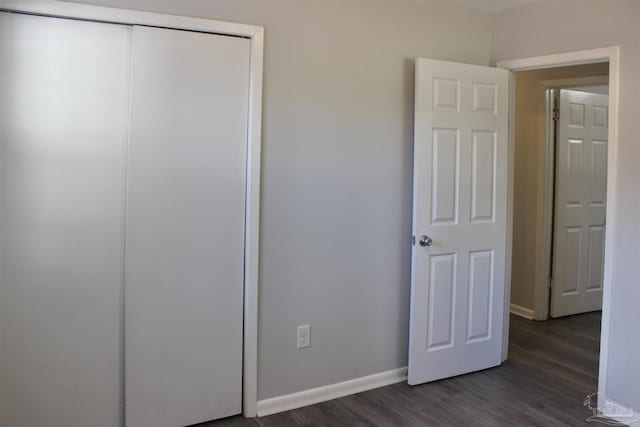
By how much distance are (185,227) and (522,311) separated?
3360 mm

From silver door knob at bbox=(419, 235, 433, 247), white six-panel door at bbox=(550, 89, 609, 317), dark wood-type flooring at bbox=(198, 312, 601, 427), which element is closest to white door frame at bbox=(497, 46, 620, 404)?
dark wood-type flooring at bbox=(198, 312, 601, 427)

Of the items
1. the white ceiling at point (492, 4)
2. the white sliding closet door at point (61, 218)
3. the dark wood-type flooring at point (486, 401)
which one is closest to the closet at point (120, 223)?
the white sliding closet door at point (61, 218)

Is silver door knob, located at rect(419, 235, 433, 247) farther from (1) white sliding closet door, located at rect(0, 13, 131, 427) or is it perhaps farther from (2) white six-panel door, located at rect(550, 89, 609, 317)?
(2) white six-panel door, located at rect(550, 89, 609, 317)

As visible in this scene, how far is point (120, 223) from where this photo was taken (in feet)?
7.48

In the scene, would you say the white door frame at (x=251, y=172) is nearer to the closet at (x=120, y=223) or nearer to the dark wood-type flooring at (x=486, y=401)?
the closet at (x=120, y=223)

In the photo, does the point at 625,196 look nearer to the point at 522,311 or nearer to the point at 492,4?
the point at 492,4

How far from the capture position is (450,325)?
3.07 metres

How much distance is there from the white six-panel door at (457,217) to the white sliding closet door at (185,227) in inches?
43.6

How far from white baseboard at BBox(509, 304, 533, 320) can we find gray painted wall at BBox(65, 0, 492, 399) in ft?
6.11

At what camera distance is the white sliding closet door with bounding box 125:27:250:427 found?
2.29 metres

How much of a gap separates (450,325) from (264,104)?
1.80 m

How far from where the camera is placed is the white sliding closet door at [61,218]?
2076 mm

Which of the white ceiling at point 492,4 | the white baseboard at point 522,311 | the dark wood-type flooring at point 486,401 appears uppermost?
the white ceiling at point 492,4

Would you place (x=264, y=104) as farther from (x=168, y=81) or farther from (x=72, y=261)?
(x=72, y=261)
